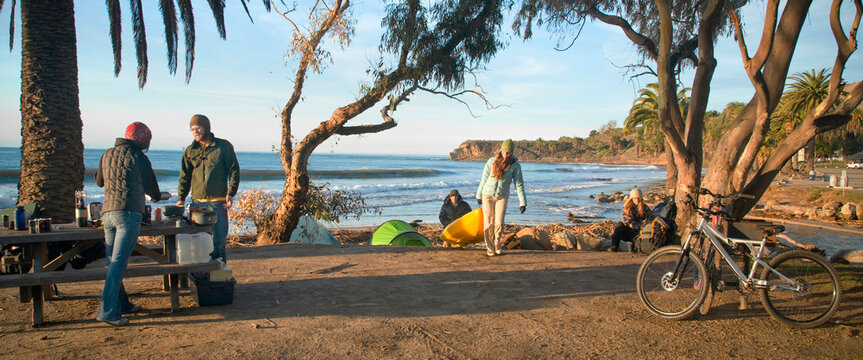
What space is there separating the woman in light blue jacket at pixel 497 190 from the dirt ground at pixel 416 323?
1162 mm

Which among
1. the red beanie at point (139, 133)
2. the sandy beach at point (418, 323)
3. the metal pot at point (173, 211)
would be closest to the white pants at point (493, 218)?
the sandy beach at point (418, 323)

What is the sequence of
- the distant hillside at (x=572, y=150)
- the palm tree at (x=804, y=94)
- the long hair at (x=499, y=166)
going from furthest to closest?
the distant hillside at (x=572, y=150), the palm tree at (x=804, y=94), the long hair at (x=499, y=166)

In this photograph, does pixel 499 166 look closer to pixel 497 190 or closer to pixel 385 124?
pixel 497 190

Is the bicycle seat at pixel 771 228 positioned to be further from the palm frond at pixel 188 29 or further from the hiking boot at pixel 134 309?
the palm frond at pixel 188 29

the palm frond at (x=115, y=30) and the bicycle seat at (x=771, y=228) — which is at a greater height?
the palm frond at (x=115, y=30)

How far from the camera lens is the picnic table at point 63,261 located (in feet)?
12.7

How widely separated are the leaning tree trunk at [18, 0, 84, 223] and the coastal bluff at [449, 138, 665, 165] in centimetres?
9138

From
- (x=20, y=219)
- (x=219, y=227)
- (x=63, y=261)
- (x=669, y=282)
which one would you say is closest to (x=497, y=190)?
(x=669, y=282)

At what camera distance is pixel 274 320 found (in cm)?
423

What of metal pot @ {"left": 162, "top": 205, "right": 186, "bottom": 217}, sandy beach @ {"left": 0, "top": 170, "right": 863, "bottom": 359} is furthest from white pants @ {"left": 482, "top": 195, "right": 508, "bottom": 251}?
metal pot @ {"left": 162, "top": 205, "right": 186, "bottom": 217}

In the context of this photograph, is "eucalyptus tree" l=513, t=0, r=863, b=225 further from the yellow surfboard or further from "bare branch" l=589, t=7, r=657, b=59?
the yellow surfboard

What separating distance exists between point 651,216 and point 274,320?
625 centimetres

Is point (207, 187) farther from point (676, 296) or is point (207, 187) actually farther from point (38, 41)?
point (676, 296)

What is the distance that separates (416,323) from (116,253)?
2.50 meters
